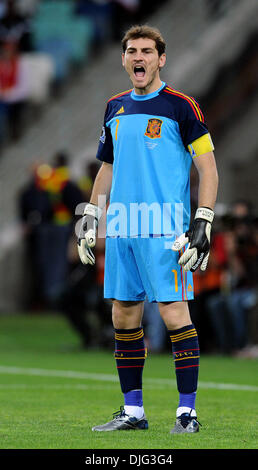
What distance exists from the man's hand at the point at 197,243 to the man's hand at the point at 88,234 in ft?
2.19

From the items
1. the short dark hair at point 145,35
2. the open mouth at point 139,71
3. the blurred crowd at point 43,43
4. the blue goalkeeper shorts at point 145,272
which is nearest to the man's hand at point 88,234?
the blue goalkeeper shorts at point 145,272

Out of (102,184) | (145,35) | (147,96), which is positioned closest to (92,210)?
(102,184)

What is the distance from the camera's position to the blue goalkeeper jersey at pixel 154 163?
6781 millimetres

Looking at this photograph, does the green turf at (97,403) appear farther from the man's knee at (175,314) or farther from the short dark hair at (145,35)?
the short dark hair at (145,35)

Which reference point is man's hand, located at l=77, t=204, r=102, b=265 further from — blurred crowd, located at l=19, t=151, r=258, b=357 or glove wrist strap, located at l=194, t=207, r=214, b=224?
blurred crowd, located at l=19, t=151, r=258, b=357

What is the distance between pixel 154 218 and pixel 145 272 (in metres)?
0.33

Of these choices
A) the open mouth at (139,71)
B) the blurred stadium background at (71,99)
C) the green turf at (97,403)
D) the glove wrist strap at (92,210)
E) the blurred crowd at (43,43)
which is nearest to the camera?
the green turf at (97,403)

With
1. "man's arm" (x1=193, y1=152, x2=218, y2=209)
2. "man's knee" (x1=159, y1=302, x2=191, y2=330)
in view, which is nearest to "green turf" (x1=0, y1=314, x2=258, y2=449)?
"man's knee" (x1=159, y1=302, x2=191, y2=330)

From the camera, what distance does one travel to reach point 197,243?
6.57m

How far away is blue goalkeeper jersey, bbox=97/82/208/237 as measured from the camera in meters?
6.78

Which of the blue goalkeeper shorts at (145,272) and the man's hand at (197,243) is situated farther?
the blue goalkeeper shorts at (145,272)

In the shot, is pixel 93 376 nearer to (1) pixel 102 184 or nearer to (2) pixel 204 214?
(1) pixel 102 184

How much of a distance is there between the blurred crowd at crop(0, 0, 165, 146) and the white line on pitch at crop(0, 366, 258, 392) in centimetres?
1054

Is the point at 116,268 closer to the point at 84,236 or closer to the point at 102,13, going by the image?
the point at 84,236
